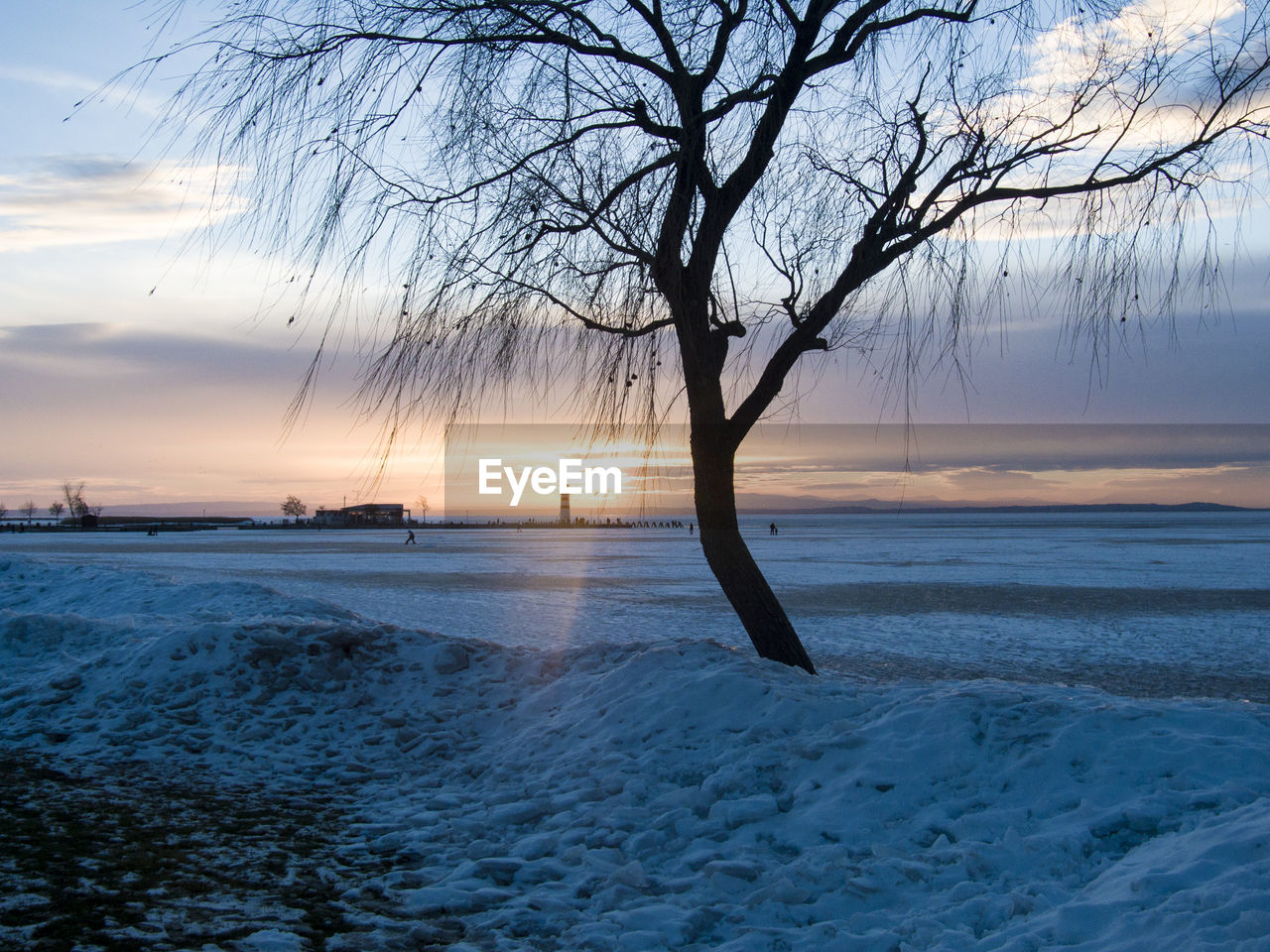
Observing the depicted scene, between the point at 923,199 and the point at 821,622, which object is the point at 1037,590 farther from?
the point at 923,199

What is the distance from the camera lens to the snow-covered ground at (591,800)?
3.57 metres

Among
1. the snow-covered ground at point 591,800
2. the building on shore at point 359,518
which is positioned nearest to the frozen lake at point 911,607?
the snow-covered ground at point 591,800

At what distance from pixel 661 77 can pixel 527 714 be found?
4.87 metres

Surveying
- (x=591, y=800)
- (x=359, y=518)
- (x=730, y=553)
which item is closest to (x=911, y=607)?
(x=730, y=553)

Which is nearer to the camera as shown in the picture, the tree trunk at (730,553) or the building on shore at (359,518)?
the tree trunk at (730,553)

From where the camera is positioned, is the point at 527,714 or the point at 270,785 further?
the point at 527,714

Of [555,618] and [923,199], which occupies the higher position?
[923,199]

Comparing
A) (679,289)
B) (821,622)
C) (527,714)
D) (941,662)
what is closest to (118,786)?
(527,714)

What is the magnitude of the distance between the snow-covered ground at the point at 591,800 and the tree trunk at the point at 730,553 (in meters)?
0.81

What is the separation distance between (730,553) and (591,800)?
3045 mm

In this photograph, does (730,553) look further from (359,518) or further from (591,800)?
(359,518)

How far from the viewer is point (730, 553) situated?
762 cm

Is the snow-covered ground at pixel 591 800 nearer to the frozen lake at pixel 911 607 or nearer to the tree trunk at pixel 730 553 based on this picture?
the tree trunk at pixel 730 553

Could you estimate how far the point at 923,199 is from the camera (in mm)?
7188
